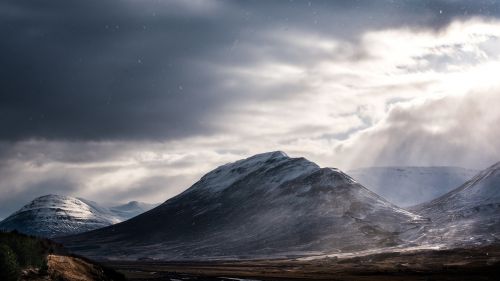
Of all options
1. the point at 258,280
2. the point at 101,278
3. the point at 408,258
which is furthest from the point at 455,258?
the point at 101,278

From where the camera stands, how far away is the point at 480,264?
155 meters

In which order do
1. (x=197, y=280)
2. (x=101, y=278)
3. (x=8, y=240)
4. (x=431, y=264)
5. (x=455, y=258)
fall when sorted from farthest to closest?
(x=455, y=258) < (x=431, y=264) < (x=197, y=280) < (x=101, y=278) < (x=8, y=240)

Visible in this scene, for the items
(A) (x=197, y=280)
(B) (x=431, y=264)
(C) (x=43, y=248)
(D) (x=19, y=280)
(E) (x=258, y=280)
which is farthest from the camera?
(B) (x=431, y=264)

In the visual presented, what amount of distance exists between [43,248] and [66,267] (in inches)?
99.5

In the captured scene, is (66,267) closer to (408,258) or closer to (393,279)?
(393,279)

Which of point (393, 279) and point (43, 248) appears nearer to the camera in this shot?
point (43, 248)

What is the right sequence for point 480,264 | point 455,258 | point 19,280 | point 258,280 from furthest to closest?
point 455,258, point 480,264, point 258,280, point 19,280

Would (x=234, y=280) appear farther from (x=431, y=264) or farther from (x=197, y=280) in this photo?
(x=431, y=264)

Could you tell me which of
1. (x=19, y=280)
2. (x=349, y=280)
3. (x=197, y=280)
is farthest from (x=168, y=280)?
(x=19, y=280)

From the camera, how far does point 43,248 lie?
45031mm

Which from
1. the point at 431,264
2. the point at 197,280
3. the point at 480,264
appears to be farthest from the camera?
the point at 431,264

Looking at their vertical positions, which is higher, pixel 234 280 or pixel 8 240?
pixel 8 240

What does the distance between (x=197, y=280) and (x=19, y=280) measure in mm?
90787

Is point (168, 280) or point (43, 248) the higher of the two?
point (43, 248)
